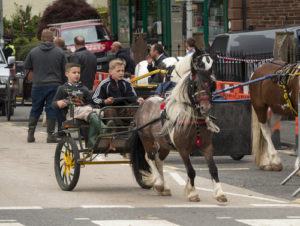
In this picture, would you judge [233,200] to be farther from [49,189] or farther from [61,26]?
[61,26]

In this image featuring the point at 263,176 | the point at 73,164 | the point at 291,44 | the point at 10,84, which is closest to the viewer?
the point at 73,164

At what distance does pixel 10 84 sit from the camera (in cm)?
2388

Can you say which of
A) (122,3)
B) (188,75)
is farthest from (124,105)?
(122,3)

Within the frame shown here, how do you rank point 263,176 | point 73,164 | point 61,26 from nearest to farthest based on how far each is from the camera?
point 73,164
point 263,176
point 61,26

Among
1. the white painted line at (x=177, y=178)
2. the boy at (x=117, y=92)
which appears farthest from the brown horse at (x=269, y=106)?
the boy at (x=117, y=92)

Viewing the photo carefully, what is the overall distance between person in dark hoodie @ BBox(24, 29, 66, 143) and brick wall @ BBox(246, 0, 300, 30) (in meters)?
13.9

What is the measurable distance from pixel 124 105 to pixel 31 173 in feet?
7.30

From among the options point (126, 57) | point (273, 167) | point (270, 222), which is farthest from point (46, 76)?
point (270, 222)

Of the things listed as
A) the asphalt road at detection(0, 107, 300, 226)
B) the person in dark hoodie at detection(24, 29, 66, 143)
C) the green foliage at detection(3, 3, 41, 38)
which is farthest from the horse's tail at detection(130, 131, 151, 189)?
the green foliage at detection(3, 3, 41, 38)

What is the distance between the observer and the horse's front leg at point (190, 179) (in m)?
11.0

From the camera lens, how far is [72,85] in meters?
13.3

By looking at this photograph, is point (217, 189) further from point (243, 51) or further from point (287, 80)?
point (243, 51)

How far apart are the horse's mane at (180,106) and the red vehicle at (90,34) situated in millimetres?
25589

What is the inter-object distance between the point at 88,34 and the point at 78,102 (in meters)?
24.9
